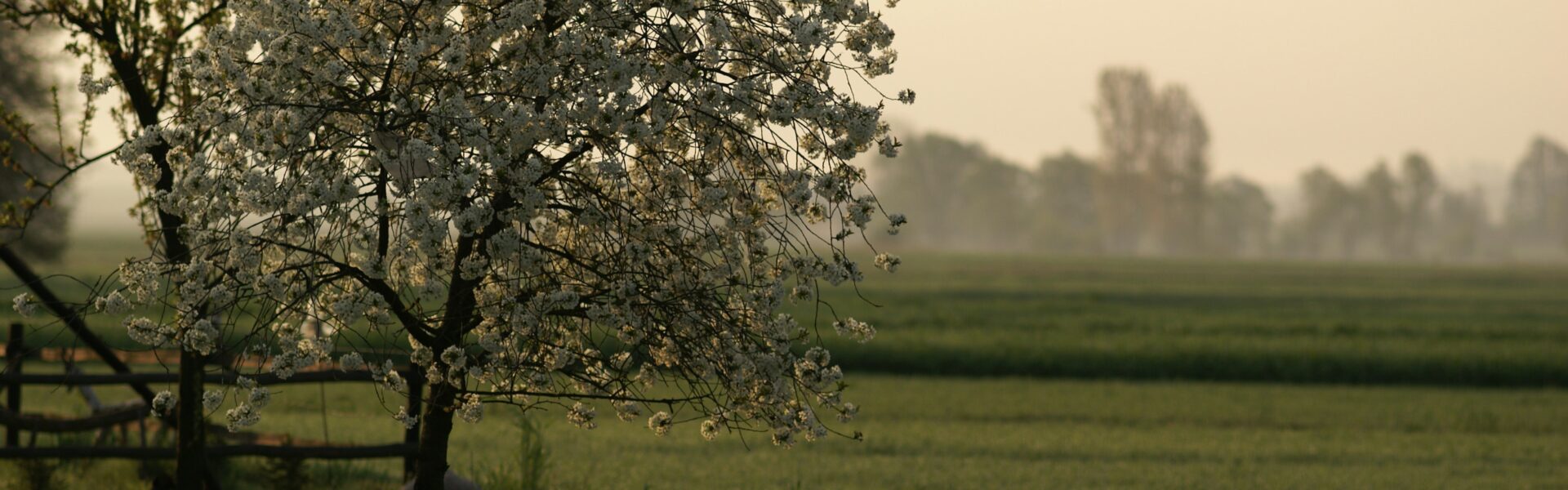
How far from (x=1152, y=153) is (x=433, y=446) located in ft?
486

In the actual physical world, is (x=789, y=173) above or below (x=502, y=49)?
below

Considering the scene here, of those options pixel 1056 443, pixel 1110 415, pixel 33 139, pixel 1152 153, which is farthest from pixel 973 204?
pixel 1056 443

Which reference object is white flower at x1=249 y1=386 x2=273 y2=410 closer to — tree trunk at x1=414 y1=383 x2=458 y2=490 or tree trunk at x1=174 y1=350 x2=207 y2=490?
tree trunk at x1=414 y1=383 x2=458 y2=490

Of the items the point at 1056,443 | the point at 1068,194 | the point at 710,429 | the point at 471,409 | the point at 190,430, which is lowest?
the point at 1056,443

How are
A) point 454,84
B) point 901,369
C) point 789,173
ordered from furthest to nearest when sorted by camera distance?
point 901,369
point 789,173
point 454,84

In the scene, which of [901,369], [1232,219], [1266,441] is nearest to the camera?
[1266,441]

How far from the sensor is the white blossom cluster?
7562 mm

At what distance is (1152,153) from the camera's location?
5960 inches

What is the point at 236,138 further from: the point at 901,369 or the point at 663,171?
the point at 901,369

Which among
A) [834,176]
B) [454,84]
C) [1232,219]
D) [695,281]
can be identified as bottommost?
[695,281]

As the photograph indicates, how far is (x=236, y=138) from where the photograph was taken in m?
8.05

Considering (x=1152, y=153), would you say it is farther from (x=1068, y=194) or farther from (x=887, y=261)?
(x=887, y=261)

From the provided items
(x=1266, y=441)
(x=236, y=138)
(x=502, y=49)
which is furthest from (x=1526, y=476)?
(x=236, y=138)

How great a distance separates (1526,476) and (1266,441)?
11.5 ft
